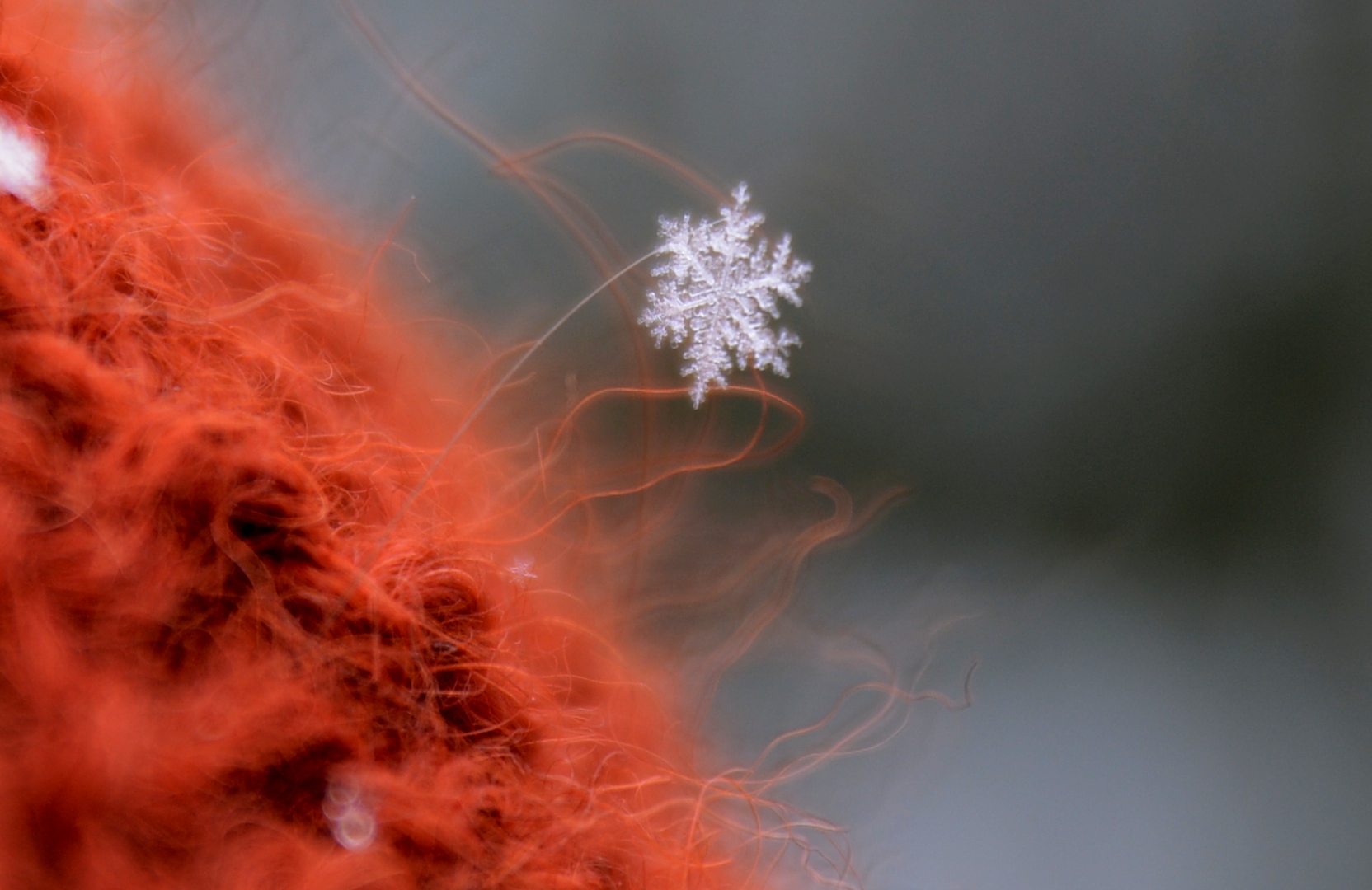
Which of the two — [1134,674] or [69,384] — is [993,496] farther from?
[69,384]

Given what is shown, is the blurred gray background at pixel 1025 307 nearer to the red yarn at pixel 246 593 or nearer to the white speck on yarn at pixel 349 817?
the red yarn at pixel 246 593

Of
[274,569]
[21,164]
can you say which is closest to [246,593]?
[274,569]

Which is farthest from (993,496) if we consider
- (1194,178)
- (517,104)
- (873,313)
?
(517,104)

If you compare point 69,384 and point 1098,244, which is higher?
point 1098,244

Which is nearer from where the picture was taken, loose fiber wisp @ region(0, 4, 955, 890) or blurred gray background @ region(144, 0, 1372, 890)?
loose fiber wisp @ region(0, 4, 955, 890)

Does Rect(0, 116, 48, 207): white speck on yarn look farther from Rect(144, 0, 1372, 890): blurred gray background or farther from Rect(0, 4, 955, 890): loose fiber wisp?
Rect(144, 0, 1372, 890): blurred gray background

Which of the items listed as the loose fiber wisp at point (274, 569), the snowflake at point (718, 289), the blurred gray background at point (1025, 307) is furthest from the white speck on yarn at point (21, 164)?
the snowflake at point (718, 289)

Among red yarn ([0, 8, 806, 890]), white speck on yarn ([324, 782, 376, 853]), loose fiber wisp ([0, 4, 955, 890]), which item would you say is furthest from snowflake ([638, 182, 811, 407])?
white speck on yarn ([324, 782, 376, 853])
